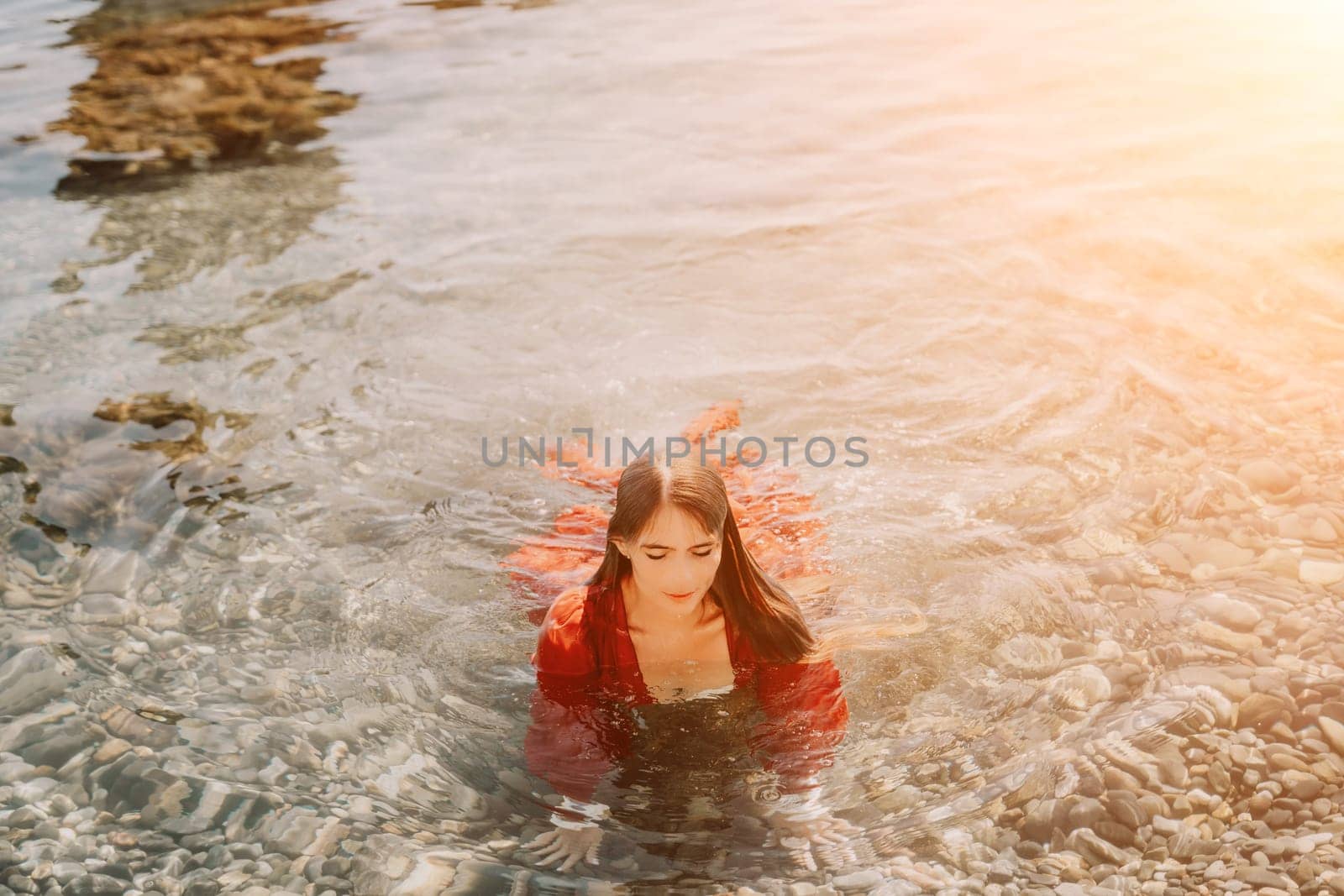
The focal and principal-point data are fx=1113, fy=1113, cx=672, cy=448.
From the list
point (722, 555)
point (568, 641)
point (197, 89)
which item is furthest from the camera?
point (197, 89)

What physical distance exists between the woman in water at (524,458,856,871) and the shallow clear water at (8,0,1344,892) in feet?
0.43

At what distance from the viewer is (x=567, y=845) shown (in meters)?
3.43

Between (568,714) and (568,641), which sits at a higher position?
(568,641)

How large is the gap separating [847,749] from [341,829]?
→ 5.42 feet

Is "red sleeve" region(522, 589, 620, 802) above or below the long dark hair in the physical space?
below

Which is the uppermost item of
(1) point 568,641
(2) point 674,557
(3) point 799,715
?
(2) point 674,557

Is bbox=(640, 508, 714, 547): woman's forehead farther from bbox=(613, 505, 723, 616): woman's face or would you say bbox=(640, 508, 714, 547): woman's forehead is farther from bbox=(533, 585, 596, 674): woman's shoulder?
bbox=(533, 585, 596, 674): woman's shoulder

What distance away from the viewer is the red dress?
365 cm

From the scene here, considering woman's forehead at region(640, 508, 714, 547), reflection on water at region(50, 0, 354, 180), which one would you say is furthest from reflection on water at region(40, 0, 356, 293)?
woman's forehead at region(640, 508, 714, 547)

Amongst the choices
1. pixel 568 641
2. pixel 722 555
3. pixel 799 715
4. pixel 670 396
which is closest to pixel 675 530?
pixel 722 555

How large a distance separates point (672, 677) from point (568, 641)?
383mm

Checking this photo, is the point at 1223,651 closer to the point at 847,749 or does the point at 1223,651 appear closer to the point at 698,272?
the point at 847,749

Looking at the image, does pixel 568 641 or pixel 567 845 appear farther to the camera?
pixel 568 641

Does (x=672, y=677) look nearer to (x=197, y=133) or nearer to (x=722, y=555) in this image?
(x=722, y=555)
